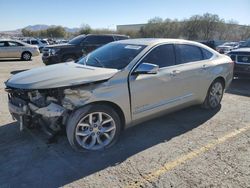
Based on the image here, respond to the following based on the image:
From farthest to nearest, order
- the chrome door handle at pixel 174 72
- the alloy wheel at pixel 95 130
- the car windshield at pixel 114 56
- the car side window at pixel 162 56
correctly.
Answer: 1. the chrome door handle at pixel 174 72
2. the car side window at pixel 162 56
3. the car windshield at pixel 114 56
4. the alloy wheel at pixel 95 130

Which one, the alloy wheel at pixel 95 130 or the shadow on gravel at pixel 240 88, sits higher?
the alloy wheel at pixel 95 130

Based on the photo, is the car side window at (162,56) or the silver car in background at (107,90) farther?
the car side window at (162,56)

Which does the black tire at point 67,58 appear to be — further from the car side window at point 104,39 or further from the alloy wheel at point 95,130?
the alloy wheel at point 95,130

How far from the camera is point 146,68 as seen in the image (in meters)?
4.03

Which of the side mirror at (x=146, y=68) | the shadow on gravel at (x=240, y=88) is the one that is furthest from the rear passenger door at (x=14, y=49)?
the side mirror at (x=146, y=68)

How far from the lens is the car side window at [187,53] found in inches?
194

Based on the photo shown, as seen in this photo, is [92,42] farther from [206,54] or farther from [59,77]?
[59,77]

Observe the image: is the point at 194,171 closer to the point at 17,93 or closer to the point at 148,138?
the point at 148,138

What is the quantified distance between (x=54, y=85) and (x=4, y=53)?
1600 centimetres

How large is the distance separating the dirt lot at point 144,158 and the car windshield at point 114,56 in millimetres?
1237

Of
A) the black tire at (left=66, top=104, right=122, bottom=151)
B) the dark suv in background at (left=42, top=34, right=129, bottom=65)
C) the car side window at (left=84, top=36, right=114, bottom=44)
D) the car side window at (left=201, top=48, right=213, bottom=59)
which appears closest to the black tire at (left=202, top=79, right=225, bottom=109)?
the car side window at (left=201, top=48, right=213, bottom=59)

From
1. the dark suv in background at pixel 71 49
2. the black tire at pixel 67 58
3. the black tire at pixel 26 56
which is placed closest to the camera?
the dark suv in background at pixel 71 49

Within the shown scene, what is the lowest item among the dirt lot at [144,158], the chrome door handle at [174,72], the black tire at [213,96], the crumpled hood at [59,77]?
the dirt lot at [144,158]

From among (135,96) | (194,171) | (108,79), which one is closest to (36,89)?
(108,79)
